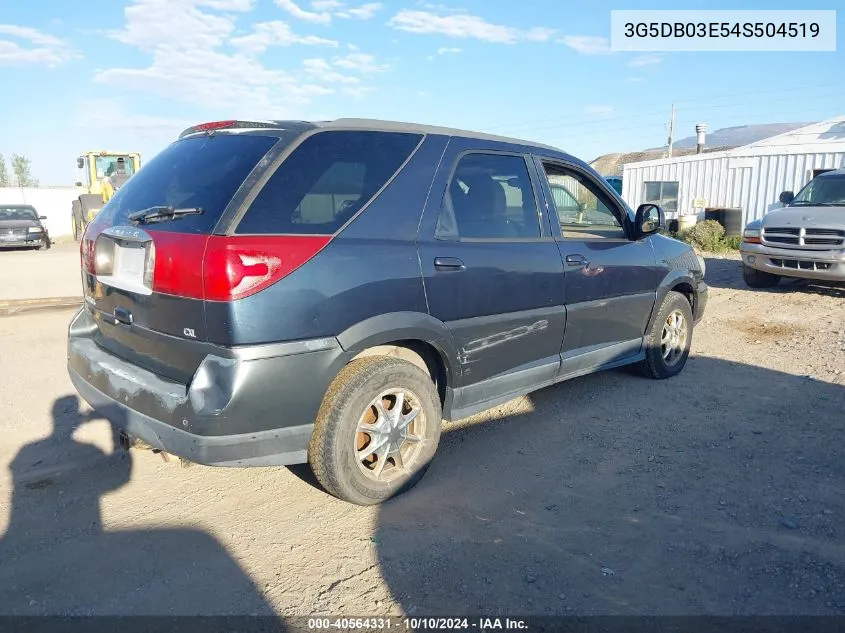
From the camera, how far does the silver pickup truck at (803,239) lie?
852cm

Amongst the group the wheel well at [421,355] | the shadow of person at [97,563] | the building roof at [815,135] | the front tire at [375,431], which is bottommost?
→ the shadow of person at [97,563]

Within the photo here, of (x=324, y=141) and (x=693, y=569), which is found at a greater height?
(x=324, y=141)

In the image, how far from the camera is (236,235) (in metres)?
2.61

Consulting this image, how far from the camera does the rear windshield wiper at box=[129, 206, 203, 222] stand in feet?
9.13

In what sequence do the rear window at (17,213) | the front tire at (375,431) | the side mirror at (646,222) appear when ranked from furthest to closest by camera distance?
1. the rear window at (17,213)
2. the side mirror at (646,222)
3. the front tire at (375,431)

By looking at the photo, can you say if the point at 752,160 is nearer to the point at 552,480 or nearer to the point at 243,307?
the point at 552,480

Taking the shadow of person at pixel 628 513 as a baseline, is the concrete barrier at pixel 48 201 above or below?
above

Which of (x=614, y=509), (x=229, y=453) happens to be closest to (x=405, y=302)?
(x=229, y=453)

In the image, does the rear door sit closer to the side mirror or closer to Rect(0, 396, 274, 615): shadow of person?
the side mirror

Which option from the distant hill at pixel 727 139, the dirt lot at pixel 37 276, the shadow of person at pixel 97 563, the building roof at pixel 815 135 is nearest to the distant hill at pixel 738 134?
the distant hill at pixel 727 139

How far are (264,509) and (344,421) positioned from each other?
705 millimetres

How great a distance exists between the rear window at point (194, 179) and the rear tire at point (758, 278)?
9040 millimetres

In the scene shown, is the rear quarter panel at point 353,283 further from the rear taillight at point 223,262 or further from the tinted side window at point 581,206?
the tinted side window at point 581,206

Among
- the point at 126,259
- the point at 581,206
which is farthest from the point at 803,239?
the point at 126,259
